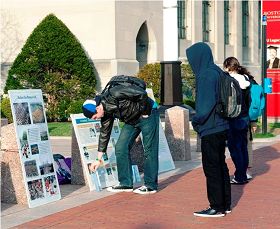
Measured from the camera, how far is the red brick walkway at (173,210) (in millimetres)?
7180

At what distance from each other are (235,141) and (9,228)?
421 centimetres

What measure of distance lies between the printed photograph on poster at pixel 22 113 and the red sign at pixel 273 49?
15.1m

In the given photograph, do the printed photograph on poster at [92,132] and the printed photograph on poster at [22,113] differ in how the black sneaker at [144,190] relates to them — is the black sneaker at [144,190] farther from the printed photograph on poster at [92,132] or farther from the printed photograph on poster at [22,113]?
the printed photograph on poster at [22,113]

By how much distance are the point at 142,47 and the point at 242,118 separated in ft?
77.0

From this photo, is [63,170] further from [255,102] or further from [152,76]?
[152,76]

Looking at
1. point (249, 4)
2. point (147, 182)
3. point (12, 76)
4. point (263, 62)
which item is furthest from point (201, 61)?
point (249, 4)

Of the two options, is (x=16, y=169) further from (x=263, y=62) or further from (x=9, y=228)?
(x=263, y=62)

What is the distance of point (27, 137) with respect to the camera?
27.2 ft

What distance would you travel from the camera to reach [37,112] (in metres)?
8.59

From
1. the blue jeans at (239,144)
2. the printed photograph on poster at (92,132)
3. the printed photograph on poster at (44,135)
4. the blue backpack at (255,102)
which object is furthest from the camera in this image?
the blue backpack at (255,102)

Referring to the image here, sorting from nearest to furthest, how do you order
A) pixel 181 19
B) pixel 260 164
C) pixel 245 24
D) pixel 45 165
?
pixel 45 165, pixel 260 164, pixel 181 19, pixel 245 24

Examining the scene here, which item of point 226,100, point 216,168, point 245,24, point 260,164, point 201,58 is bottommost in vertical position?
point 260,164

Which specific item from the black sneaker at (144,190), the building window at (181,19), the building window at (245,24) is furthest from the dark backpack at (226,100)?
the building window at (245,24)

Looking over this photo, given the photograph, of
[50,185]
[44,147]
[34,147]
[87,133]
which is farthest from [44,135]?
[87,133]
